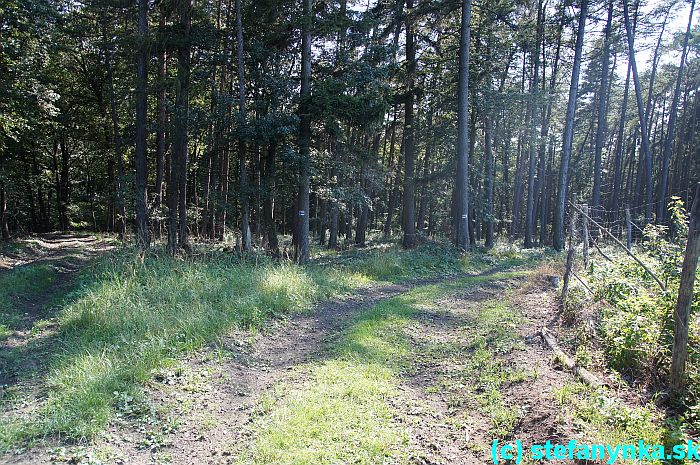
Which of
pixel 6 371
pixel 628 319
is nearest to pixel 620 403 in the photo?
pixel 628 319

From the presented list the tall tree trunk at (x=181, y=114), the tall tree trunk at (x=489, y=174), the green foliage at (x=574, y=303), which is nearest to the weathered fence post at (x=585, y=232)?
the green foliage at (x=574, y=303)

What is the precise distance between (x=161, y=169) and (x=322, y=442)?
1537 cm

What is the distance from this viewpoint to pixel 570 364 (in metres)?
4.52

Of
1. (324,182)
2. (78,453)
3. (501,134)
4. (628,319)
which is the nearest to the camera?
(78,453)

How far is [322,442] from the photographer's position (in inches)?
131

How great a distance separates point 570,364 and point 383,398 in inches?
90.7

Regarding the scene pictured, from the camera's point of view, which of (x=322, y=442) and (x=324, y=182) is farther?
(x=324, y=182)

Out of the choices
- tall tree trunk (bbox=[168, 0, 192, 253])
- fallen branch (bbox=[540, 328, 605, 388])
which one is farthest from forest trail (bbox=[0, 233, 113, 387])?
fallen branch (bbox=[540, 328, 605, 388])

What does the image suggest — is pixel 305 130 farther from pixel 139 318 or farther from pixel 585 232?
pixel 585 232

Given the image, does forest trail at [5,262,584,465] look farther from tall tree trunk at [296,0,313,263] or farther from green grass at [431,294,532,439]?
tall tree trunk at [296,0,313,263]

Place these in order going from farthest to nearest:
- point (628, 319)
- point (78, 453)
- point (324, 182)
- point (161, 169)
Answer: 1. point (161, 169)
2. point (324, 182)
3. point (628, 319)
4. point (78, 453)

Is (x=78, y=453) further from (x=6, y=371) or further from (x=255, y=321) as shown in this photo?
(x=255, y=321)

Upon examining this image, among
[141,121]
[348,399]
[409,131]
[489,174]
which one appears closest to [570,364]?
[348,399]

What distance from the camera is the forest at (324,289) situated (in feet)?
11.6
